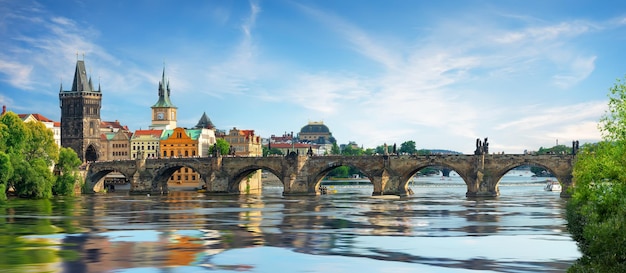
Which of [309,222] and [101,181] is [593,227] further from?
[101,181]

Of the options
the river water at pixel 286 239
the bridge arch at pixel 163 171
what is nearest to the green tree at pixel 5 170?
the river water at pixel 286 239

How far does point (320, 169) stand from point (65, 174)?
3537cm

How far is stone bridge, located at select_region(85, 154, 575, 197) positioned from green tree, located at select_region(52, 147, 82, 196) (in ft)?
40.3

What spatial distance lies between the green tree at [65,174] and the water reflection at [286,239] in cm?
2626

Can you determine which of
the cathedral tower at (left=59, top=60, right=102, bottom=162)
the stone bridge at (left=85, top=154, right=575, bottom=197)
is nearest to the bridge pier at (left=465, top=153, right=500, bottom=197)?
the stone bridge at (left=85, top=154, right=575, bottom=197)

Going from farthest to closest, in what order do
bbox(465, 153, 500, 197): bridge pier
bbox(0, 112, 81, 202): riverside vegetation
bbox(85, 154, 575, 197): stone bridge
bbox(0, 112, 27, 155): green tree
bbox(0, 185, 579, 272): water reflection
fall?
bbox(465, 153, 500, 197): bridge pier < bbox(85, 154, 575, 197): stone bridge < bbox(0, 112, 27, 155): green tree < bbox(0, 112, 81, 202): riverside vegetation < bbox(0, 185, 579, 272): water reflection

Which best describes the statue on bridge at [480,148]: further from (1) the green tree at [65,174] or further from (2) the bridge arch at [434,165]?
(1) the green tree at [65,174]

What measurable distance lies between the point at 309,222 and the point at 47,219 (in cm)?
2236

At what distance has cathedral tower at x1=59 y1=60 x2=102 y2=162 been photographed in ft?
572

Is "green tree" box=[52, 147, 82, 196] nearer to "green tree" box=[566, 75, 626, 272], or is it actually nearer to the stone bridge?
the stone bridge

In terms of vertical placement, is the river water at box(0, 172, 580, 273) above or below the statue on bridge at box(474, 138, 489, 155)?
below

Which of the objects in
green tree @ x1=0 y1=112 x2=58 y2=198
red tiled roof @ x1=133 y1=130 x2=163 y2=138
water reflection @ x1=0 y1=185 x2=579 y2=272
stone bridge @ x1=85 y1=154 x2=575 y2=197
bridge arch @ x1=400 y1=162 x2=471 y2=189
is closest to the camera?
water reflection @ x1=0 y1=185 x2=579 y2=272

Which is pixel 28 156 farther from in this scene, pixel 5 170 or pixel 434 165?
pixel 434 165

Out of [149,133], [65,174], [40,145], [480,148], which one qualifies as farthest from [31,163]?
[149,133]
